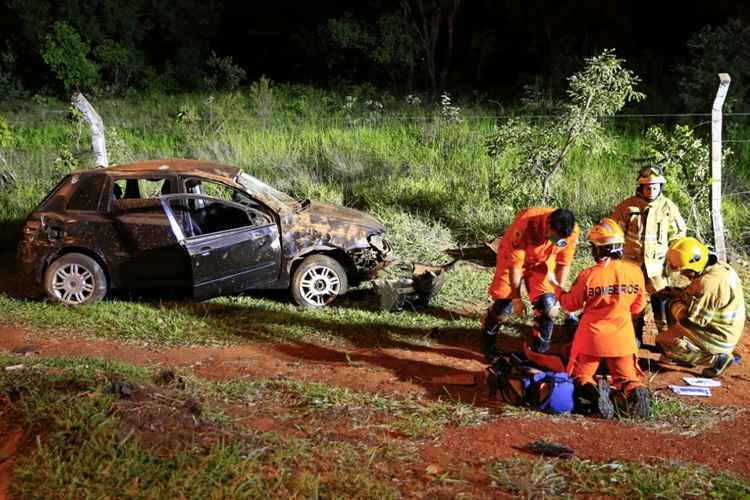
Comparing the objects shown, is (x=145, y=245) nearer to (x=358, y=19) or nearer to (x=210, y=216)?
(x=210, y=216)

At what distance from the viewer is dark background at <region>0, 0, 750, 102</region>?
21875mm

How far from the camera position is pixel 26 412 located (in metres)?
5.30

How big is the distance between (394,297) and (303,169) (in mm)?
5506

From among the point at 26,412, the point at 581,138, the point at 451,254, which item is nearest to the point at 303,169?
the point at 451,254

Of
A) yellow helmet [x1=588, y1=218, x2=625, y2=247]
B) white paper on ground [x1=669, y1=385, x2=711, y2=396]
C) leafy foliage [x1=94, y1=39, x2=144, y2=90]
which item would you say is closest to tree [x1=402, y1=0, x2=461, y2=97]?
leafy foliage [x1=94, y1=39, x2=144, y2=90]

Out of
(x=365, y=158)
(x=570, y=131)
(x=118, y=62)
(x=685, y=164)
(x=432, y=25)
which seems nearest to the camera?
(x=685, y=164)

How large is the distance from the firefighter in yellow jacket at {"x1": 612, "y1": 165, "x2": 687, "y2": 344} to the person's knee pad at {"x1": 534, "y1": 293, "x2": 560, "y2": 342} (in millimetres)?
956

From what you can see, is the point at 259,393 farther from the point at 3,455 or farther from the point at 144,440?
the point at 3,455

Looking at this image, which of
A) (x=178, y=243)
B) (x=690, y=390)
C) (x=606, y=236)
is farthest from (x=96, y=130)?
(x=690, y=390)

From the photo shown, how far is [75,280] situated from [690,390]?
645 cm

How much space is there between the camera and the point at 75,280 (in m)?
8.84

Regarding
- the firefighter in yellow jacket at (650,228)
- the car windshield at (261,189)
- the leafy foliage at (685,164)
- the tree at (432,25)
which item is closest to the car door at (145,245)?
the car windshield at (261,189)

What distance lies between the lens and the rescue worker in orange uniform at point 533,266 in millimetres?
6801

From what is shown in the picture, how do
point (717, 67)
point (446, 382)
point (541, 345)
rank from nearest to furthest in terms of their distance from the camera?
point (446, 382) < point (541, 345) < point (717, 67)
